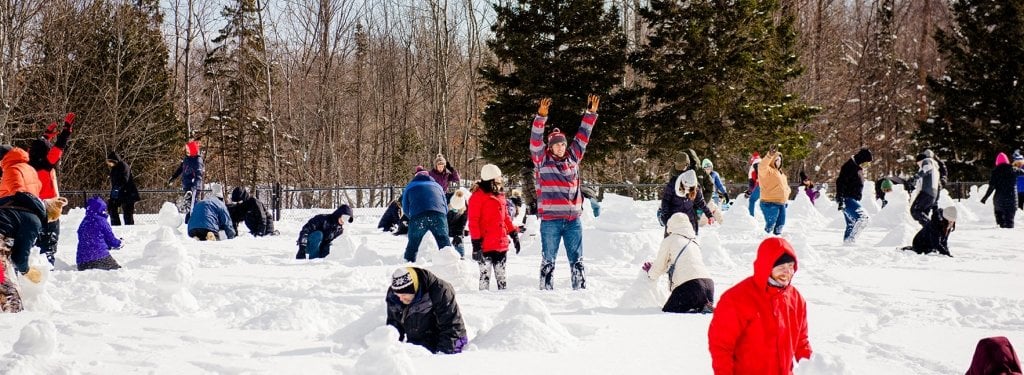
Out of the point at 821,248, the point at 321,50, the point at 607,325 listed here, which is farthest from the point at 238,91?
the point at 607,325

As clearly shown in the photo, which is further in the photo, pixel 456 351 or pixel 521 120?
pixel 521 120

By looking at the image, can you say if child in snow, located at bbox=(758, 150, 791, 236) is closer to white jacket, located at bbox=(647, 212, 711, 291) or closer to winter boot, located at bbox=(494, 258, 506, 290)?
winter boot, located at bbox=(494, 258, 506, 290)

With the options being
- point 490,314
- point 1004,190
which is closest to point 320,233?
point 490,314

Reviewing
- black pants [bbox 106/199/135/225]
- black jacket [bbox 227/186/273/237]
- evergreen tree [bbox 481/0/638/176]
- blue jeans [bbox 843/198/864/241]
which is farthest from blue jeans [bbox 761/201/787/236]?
black pants [bbox 106/199/135/225]

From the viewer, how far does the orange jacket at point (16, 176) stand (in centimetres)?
710

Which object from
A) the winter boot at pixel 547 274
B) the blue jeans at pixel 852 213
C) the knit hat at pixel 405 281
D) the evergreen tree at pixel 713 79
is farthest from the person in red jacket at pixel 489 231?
the evergreen tree at pixel 713 79

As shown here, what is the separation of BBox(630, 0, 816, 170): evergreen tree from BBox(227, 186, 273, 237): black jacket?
1502cm

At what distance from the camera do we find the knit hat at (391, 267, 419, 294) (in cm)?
541

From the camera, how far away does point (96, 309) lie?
22.3 feet

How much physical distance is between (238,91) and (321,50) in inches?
158

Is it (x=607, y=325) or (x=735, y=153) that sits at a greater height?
(x=735, y=153)

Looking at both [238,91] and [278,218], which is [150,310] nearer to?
[278,218]

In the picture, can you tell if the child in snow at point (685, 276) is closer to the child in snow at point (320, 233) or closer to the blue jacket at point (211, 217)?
the child in snow at point (320, 233)

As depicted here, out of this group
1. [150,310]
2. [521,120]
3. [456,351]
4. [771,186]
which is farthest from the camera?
[521,120]
